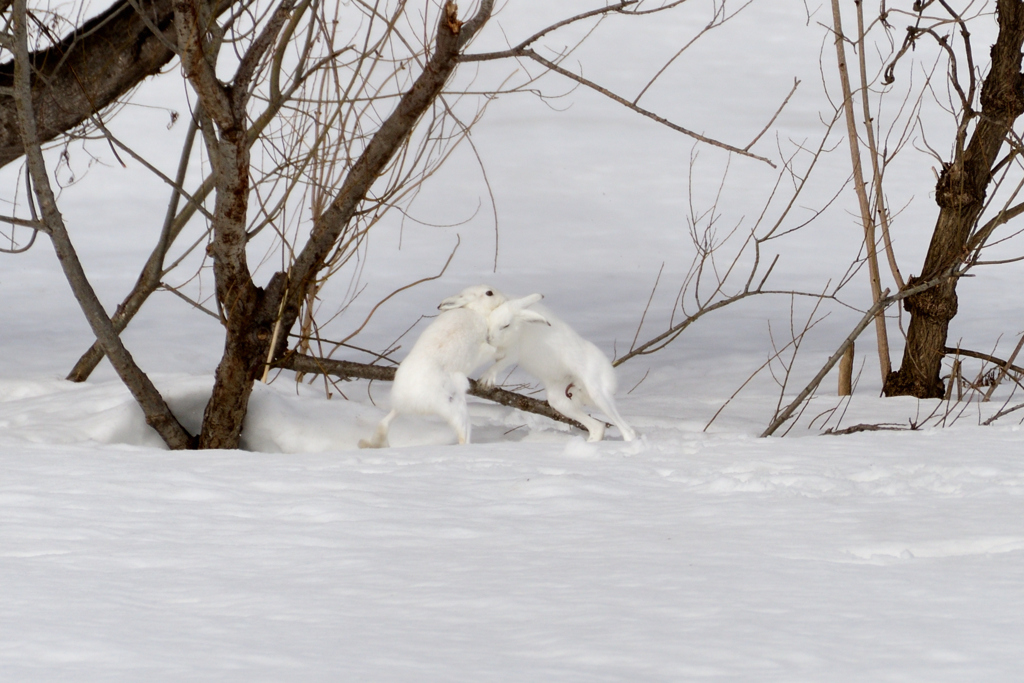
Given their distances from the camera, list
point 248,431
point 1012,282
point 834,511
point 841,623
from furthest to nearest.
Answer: point 1012,282, point 248,431, point 834,511, point 841,623

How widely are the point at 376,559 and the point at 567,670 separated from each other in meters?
0.70

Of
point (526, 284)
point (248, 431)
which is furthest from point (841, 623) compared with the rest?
point (526, 284)

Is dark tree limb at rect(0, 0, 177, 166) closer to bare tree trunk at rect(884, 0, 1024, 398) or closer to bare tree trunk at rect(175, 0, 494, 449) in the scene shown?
bare tree trunk at rect(175, 0, 494, 449)

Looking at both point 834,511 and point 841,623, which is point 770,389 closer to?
point 834,511

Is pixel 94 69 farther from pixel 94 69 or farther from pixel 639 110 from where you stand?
pixel 639 110

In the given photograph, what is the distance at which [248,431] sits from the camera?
452 centimetres

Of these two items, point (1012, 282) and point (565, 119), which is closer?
point (1012, 282)

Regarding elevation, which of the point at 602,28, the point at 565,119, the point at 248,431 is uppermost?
the point at 602,28

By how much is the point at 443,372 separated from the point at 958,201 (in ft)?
11.2

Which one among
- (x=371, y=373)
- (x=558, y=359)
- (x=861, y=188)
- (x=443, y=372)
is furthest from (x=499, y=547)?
(x=861, y=188)

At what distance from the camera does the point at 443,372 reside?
409 centimetres

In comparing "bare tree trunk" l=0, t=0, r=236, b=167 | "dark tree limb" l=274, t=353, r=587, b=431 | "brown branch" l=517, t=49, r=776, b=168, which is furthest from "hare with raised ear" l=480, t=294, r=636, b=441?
"bare tree trunk" l=0, t=0, r=236, b=167

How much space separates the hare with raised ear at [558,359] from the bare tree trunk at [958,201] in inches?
92.2

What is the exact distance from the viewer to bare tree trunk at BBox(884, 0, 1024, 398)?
588 centimetres
